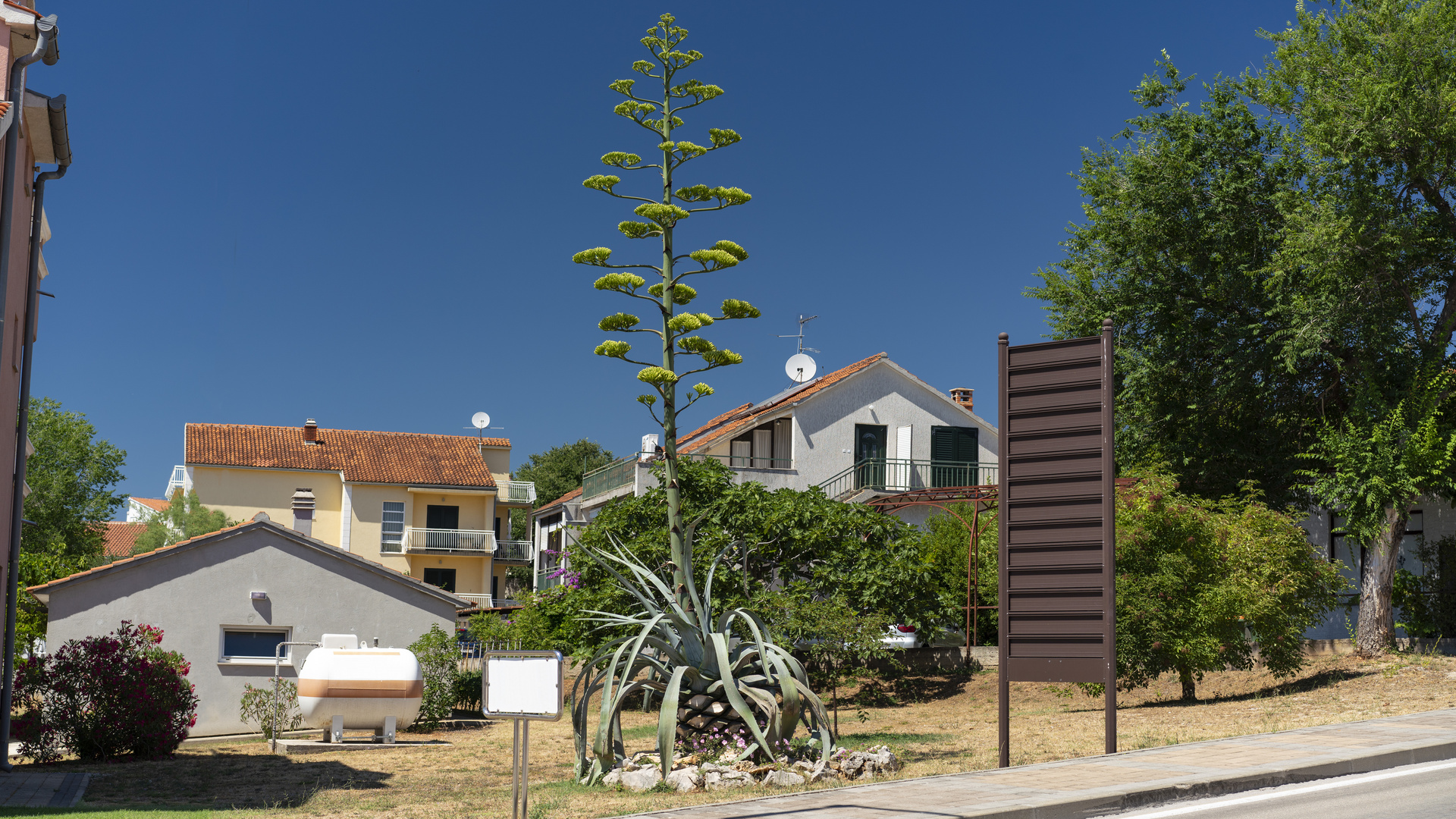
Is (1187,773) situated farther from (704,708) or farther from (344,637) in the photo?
(344,637)

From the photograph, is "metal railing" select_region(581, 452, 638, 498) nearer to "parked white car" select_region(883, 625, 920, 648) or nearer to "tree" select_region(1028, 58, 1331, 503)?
"parked white car" select_region(883, 625, 920, 648)

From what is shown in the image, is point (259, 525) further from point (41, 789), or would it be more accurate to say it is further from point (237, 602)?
point (41, 789)

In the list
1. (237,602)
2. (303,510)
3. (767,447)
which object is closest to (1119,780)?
(237,602)

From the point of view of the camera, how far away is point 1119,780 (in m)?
9.20

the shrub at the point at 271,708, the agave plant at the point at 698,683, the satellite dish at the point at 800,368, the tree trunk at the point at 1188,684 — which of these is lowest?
the shrub at the point at 271,708

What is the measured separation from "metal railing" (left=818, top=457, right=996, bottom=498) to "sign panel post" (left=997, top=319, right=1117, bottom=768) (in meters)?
21.9

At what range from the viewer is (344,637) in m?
20.0

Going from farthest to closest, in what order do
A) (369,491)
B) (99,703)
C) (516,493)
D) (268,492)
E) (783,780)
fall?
(516,493), (369,491), (268,492), (99,703), (783,780)

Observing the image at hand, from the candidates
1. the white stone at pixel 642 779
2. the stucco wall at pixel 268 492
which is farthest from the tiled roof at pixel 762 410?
the white stone at pixel 642 779

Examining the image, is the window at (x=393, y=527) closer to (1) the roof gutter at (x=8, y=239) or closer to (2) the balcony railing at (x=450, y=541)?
(2) the balcony railing at (x=450, y=541)

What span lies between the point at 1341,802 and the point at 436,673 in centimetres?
1686

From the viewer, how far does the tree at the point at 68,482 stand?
1740 inches

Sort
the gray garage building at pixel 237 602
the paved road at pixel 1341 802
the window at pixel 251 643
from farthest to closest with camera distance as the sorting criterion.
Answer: the window at pixel 251 643 < the gray garage building at pixel 237 602 < the paved road at pixel 1341 802

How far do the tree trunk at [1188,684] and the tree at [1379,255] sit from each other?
14.0 feet
